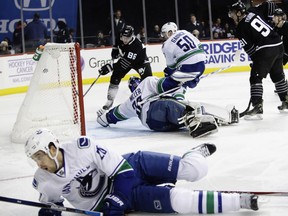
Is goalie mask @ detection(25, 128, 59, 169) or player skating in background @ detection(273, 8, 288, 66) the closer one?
goalie mask @ detection(25, 128, 59, 169)

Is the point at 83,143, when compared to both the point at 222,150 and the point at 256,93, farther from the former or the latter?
the point at 256,93

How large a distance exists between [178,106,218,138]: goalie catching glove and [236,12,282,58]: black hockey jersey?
1241 mm

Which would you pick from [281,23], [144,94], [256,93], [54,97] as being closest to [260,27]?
[256,93]

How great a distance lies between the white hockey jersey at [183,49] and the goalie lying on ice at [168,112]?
0.22 m

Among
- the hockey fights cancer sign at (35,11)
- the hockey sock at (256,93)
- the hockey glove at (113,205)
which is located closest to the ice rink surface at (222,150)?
the hockey sock at (256,93)

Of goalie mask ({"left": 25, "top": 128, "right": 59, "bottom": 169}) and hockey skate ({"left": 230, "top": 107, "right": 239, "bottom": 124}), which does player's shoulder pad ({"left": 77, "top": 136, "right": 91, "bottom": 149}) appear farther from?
hockey skate ({"left": 230, "top": 107, "right": 239, "bottom": 124})

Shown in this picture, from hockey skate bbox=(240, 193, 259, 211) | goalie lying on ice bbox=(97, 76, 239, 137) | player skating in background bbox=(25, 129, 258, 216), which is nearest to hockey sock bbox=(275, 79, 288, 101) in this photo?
goalie lying on ice bbox=(97, 76, 239, 137)

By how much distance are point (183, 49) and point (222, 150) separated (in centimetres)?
112

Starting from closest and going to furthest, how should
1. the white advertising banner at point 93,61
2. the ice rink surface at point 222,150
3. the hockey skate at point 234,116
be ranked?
the ice rink surface at point 222,150, the hockey skate at point 234,116, the white advertising banner at point 93,61

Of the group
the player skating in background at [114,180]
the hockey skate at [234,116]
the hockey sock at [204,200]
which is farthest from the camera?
the hockey skate at [234,116]

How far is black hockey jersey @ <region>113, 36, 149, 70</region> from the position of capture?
298 inches

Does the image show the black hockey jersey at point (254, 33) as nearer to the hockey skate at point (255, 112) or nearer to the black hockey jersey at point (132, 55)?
the hockey skate at point (255, 112)

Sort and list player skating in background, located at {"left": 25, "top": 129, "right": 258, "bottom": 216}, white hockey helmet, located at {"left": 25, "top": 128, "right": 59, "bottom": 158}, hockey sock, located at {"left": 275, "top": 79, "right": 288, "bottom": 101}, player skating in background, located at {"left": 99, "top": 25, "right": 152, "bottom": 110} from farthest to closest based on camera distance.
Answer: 1. player skating in background, located at {"left": 99, "top": 25, "right": 152, "bottom": 110}
2. hockey sock, located at {"left": 275, "top": 79, "right": 288, "bottom": 101}
3. player skating in background, located at {"left": 25, "top": 129, "right": 258, "bottom": 216}
4. white hockey helmet, located at {"left": 25, "top": 128, "right": 59, "bottom": 158}

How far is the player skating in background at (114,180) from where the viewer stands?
10.8 feet
